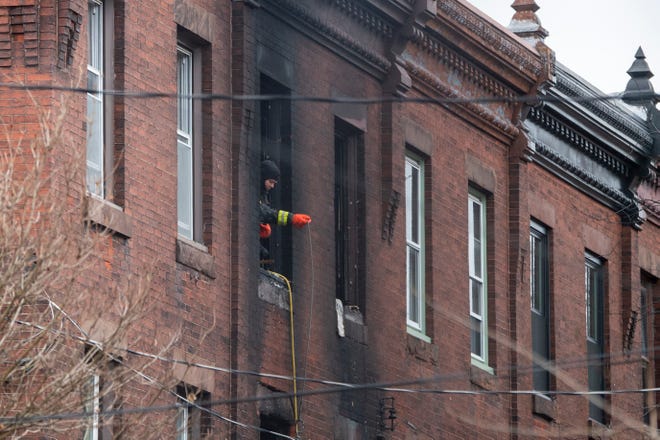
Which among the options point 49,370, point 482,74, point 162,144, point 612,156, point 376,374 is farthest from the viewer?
point 612,156

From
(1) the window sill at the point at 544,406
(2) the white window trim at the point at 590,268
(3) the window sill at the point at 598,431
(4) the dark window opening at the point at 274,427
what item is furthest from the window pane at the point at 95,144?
(2) the white window trim at the point at 590,268

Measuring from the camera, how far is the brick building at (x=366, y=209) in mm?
23531

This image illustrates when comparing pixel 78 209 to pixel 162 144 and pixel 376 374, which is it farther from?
pixel 376 374

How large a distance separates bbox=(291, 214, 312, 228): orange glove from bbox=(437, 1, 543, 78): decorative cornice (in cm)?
543

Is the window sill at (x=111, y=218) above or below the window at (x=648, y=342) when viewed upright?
below

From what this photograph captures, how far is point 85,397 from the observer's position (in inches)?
729

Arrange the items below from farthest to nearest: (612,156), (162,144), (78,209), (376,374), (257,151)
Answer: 1. (612,156)
2. (376,374)
3. (257,151)
4. (162,144)
5. (78,209)

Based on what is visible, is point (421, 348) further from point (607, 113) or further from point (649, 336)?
point (649, 336)

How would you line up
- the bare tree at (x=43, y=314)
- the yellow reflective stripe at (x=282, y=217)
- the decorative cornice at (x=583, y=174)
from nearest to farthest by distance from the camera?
the bare tree at (x=43, y=314) < the yellow reflective stripe at (x=282, y=217) < the decorative cornice at (x=583, y=174)

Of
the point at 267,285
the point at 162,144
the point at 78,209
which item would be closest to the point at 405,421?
the point at 267,285

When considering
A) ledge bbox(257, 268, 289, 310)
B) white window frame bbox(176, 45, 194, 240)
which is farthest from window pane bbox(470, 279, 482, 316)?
white window frame bbox(176, 45, 194, 240)

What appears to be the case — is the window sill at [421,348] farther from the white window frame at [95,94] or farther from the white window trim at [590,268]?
the white window frame at [95,94]

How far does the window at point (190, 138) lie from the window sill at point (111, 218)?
1.78m

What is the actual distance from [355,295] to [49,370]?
10.9m
